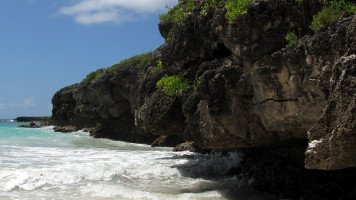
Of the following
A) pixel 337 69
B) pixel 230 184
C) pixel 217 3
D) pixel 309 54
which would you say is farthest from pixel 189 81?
pixel 337 69

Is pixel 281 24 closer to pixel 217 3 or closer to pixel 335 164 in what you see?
pixel 217 3

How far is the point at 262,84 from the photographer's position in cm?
773

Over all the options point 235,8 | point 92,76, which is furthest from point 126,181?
point 92,76

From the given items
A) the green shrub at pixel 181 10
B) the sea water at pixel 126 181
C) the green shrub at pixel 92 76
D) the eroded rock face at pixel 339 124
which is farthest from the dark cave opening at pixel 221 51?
the green shrub at pixel 92 76

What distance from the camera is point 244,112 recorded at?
8609 mm

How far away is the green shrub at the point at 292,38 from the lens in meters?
7.05

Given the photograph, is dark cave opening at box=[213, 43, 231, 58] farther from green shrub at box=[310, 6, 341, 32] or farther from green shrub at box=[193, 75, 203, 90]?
green shrub at box=[310, 6, 341, 32]

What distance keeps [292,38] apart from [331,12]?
1.03 metres

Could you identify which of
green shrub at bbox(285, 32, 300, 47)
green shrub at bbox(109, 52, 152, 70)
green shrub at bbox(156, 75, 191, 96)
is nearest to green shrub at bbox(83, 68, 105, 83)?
green shrub at bbox(109, 52, 152, 70)

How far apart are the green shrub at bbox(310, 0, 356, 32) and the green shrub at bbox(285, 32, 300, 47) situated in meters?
0.50

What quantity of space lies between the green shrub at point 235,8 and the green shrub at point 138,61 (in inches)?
744

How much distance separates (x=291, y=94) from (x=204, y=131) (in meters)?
2.85

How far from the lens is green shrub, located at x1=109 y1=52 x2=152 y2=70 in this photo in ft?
91.0

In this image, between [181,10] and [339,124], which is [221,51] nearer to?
[181,10]
